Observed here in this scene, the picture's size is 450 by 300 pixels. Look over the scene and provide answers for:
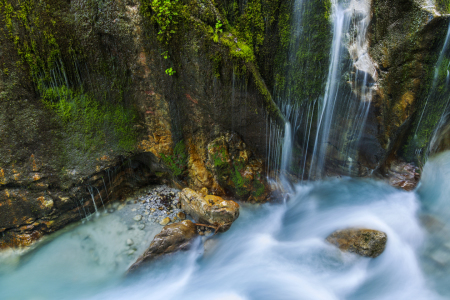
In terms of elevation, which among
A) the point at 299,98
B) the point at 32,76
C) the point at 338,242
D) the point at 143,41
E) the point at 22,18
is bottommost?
the point at 338,242

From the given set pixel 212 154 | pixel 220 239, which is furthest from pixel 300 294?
pixel 212 154

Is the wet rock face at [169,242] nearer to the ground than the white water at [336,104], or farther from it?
nearer to the ground

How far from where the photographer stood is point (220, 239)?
5.13 meters

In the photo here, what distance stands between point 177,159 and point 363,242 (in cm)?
423

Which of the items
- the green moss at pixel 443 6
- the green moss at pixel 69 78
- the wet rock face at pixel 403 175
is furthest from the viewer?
the wet rock face at pixel 403 175

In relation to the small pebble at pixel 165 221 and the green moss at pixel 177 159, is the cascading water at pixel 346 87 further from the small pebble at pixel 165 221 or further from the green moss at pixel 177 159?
the small pebble at pixel 165 221

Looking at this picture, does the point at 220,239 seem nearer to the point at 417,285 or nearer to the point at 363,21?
the point at 417,285

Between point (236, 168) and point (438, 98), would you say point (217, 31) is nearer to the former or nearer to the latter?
point (236, 168)

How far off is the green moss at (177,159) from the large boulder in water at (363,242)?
3688 millimetres

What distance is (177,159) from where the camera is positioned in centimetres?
571

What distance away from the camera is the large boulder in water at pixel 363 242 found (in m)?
4.35

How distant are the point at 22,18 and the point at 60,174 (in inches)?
117

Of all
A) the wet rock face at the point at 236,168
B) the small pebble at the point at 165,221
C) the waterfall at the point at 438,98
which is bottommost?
the small pebble at the point at 165,221

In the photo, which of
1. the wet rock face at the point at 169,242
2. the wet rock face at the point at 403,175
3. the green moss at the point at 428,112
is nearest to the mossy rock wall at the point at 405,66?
the green moss at the point at 428,112
